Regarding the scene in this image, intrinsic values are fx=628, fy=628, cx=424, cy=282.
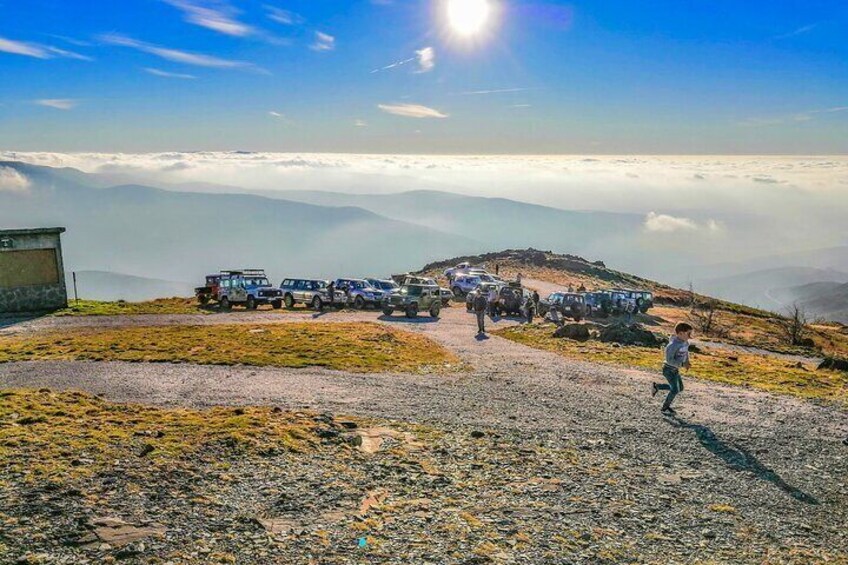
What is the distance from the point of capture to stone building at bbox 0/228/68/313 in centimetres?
4166

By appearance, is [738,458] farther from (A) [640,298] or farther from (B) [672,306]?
(B) [672,306]

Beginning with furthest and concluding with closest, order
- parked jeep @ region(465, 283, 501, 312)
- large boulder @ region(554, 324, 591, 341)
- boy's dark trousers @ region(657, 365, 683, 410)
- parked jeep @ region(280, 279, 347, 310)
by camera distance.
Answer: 1. parked jeep @ region(280, 279, 347, 310)
2. parked jeep @ region(465, 283, 501, 312)
3. large boulder @ region(554, 324, 591, 341)
4. boy's dark trousers @ region(657, 365, 683, 410)

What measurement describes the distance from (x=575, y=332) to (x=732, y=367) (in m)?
8.68

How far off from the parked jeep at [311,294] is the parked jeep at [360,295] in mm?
494

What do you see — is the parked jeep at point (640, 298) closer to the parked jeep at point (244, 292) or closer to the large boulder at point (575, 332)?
the large boulder at point (575, 332)

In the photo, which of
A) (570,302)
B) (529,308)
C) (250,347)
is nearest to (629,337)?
(529,308)

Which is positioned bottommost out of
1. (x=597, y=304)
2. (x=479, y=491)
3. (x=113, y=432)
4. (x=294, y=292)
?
(x=597, y=304)

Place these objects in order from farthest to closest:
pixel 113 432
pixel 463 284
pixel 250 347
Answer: pixel 463 284 < pixel 250 347 < pixel 113 432

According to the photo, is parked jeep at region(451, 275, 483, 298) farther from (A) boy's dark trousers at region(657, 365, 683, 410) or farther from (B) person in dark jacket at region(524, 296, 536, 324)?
(A) boy's dark trousers at region(657, 365, 683, 410)

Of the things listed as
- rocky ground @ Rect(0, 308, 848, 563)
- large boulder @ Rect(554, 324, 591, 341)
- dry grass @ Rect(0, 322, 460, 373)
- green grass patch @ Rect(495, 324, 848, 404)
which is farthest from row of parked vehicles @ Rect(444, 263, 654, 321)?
rocky ground @ Rect(0, 308, 848, 563)

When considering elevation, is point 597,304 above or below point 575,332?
below

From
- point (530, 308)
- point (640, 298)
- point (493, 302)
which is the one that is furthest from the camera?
point (640, 298)

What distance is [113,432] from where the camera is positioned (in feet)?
46.2

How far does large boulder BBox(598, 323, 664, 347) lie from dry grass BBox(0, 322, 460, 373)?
29.9ft
